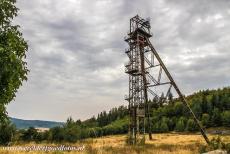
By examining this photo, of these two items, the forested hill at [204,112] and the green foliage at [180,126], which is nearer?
the green foliage at [180,126]

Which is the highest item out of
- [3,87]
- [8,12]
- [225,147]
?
[8,12]

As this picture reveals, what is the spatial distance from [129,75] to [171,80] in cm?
544

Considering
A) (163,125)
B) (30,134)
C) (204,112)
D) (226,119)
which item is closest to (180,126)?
(163,125)

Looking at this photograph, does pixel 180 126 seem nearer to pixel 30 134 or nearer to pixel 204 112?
pixel 204 112

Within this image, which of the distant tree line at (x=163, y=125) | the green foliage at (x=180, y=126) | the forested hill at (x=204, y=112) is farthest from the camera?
the forested hill at (x=204, y=112)

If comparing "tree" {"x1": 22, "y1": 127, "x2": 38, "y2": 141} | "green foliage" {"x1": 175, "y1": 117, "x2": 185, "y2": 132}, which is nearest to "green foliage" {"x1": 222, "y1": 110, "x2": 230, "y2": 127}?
"green foliage" {"x1": 175, "y1": 117, "x2": 185, "y2": 132}

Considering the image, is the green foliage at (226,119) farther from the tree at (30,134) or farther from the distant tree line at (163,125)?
the tree at (30,134)

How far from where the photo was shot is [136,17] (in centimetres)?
4556

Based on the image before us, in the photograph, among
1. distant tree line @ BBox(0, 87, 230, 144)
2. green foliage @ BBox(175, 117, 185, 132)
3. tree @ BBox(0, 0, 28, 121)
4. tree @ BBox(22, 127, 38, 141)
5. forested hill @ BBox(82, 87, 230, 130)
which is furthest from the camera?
forested hill @ BBox(82, 87, 230, 130)

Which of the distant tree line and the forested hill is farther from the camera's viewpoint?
the forested hill

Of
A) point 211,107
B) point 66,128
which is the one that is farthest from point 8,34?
point 211,107

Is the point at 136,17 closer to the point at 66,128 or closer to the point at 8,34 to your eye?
the point at 66,128

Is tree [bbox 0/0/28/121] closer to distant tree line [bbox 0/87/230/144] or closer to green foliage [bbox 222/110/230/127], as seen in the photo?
distant tree line [bbox 0/87/230/144]

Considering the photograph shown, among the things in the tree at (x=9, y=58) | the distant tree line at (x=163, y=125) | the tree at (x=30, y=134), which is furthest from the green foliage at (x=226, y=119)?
the tree at (x=9, y=58)
